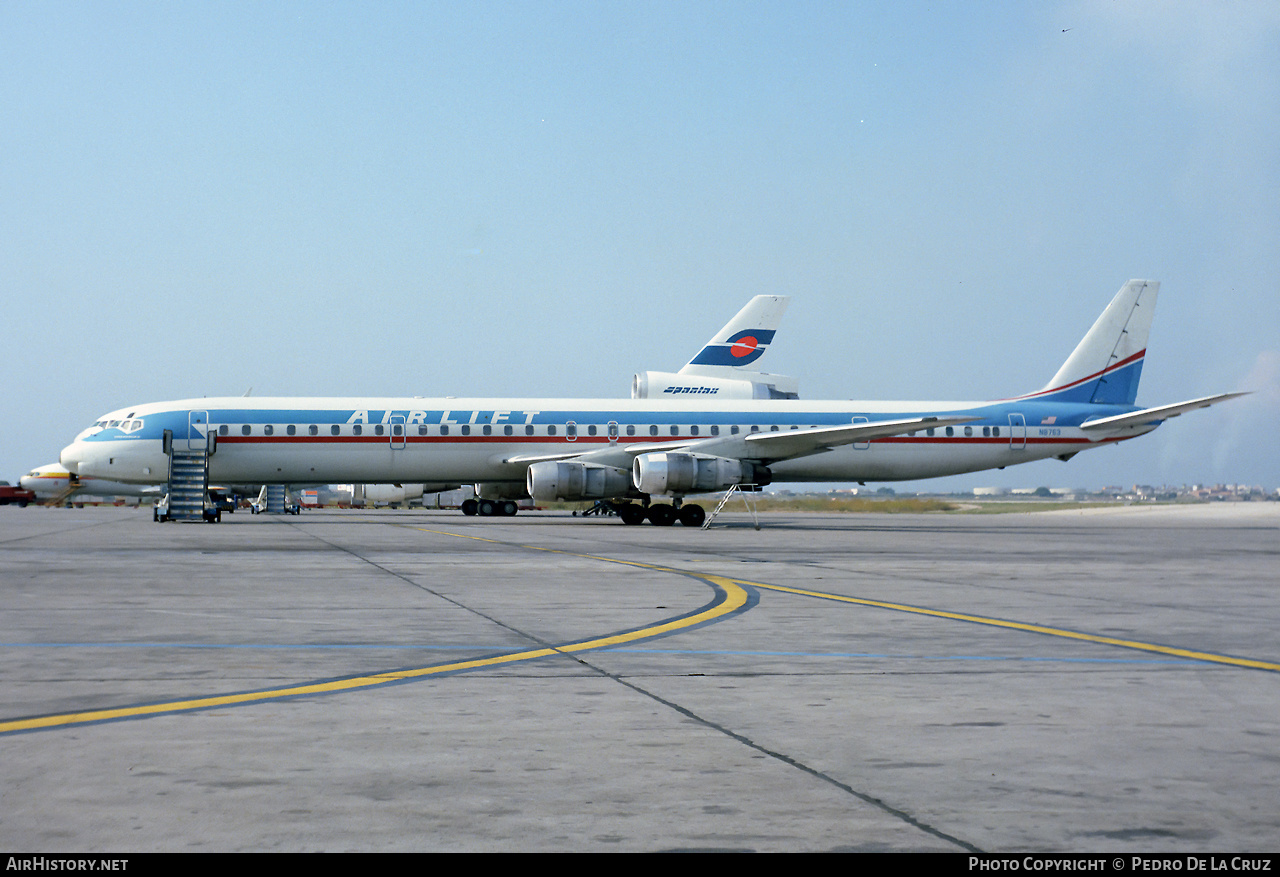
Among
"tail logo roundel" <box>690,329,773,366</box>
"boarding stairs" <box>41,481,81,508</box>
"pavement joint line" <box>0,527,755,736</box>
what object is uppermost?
"tail logo roundel" <box>690,329,773,366</box>

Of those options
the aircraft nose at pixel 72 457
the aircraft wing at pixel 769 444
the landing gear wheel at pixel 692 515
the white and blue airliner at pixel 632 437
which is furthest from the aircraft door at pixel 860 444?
the aircraft nose at pixel 72 457

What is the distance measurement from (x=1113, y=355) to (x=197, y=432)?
34.1 metres

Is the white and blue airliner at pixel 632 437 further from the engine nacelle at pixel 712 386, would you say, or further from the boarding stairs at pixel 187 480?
the engine nacelle at pixel 712 386

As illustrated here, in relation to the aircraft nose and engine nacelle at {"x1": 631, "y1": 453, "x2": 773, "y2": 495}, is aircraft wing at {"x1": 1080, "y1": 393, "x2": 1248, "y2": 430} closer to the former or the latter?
engine nacelle at {"x1": 631, "y1": 453, "x2": 773, "y2": 495}

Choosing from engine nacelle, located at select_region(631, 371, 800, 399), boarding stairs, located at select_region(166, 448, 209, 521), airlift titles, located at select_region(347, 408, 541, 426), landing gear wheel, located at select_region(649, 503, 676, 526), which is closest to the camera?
boarding stairs, located at select_region(166, 448, 209, 521)

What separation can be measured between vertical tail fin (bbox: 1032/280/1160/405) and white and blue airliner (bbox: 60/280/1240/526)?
6 cm

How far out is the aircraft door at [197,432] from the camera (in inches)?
1452

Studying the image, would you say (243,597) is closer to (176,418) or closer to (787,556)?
(787,556)

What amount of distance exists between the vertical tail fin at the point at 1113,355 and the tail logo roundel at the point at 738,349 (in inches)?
542

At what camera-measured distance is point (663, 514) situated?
3975 cm

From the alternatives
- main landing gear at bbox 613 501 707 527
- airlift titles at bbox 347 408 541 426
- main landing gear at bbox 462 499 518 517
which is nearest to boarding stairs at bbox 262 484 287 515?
main landing gear at bbox 462 499 518 517

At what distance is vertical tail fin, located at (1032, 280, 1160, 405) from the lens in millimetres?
44500
